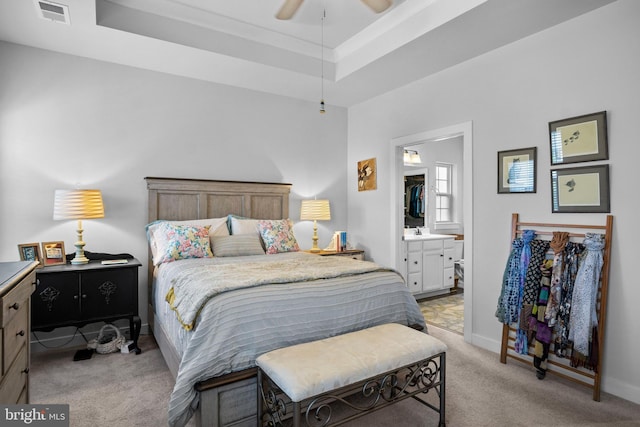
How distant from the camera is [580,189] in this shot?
2.56 metres

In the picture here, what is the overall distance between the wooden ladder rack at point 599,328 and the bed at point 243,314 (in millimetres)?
971

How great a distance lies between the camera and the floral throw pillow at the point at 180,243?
10.5ft

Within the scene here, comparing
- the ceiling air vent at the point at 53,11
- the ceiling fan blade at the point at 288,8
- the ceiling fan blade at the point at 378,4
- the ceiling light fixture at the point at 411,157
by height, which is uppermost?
the ceiling air vent at the point at 53,11

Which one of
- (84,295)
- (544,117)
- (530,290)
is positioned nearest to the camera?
(530,290)

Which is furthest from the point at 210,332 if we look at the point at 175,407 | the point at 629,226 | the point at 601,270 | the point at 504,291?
the point at 629,226

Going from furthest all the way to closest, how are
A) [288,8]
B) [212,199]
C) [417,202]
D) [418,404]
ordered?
[417,202], [212,199], [288,8], [418,404]

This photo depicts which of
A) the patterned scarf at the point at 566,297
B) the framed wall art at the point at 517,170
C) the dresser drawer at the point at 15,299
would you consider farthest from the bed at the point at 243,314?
the framed wall art at the point at 517,170

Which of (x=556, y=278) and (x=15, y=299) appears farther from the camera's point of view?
(x=556, y=278)

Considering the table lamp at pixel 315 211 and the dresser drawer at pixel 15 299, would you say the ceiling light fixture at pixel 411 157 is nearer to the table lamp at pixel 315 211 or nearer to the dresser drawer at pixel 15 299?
the table lamp at pixel 315 211

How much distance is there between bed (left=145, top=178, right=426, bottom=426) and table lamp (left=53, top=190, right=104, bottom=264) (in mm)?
620

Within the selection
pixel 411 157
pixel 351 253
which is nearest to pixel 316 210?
pixel 351 253

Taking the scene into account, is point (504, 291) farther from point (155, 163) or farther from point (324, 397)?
point (155, 163)

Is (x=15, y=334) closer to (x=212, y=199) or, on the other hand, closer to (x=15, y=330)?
(x=15, y=330)

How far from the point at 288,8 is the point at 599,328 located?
121 inches
